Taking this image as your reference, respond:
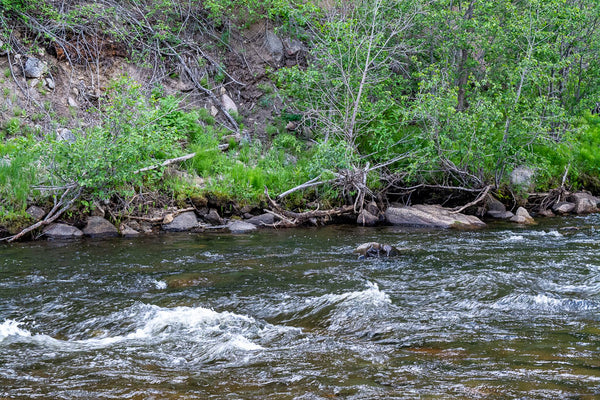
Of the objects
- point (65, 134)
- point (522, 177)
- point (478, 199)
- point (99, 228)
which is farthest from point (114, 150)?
point (522, 177)

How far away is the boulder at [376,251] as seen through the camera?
31.2 ft

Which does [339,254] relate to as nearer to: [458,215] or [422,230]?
[422,230]

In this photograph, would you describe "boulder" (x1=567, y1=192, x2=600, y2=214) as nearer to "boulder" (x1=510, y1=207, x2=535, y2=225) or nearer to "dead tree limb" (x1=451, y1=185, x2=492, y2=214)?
"boulder" (x1=510, y1=207, x2=535, y2=225)

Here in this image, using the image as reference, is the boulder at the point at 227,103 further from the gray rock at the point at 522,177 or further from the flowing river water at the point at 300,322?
the gray rock at the point at 522,177

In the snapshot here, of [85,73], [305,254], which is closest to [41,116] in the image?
[85,73]

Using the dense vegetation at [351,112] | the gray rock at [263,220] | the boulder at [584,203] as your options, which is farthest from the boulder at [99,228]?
the boulder at [584,203]

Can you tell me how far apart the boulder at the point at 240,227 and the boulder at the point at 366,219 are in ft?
Result: 9.45

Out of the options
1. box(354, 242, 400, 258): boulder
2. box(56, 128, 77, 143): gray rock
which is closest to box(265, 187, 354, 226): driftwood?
box(354, 242, 400, 258): boulder

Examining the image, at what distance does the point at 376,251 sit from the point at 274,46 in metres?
12.6

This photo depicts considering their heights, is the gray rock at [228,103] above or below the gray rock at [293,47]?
below

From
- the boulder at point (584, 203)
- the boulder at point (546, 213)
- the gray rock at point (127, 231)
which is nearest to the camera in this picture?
the gray rock at point (127, 231)

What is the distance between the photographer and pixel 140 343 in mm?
5258

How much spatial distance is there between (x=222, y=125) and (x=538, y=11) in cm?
964

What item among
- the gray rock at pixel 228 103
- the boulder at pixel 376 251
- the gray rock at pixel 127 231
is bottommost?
the boulder at pixel 376 251
